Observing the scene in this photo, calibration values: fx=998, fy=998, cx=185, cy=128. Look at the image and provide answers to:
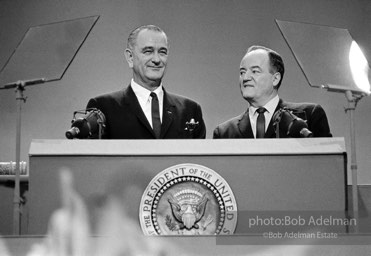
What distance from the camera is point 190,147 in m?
3.20

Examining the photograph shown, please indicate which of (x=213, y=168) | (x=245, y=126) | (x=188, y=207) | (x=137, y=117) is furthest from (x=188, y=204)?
(x=245, y=126)

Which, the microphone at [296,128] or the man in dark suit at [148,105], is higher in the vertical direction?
the man in dark suit at [148,105]

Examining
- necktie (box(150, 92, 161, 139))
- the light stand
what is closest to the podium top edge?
the light stand

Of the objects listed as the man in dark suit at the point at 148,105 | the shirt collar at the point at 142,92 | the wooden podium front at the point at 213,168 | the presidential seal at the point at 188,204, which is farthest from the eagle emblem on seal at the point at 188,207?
the shirt collar at the point at 142,92

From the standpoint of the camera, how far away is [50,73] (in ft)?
12.1

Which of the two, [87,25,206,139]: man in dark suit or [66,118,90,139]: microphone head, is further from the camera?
[87,25,206,139]: man in dark suit

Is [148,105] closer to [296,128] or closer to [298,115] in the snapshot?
[298,115]

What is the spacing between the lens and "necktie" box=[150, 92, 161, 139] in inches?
150

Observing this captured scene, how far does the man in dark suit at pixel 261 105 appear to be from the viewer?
3.93 m

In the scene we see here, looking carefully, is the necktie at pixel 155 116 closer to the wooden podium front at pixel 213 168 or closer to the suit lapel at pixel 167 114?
the suit lapel at pixel 167 114

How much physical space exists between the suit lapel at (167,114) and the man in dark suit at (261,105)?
9.5 inches

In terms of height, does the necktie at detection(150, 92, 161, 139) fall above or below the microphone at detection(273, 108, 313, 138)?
above

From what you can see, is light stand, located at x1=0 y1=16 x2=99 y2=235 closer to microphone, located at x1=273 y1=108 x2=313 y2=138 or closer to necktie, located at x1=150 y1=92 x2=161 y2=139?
necktie, located at x1=150 y1=92 x2=161 y2=139

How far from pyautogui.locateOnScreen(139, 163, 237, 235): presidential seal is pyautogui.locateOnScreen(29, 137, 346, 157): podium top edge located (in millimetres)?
70
